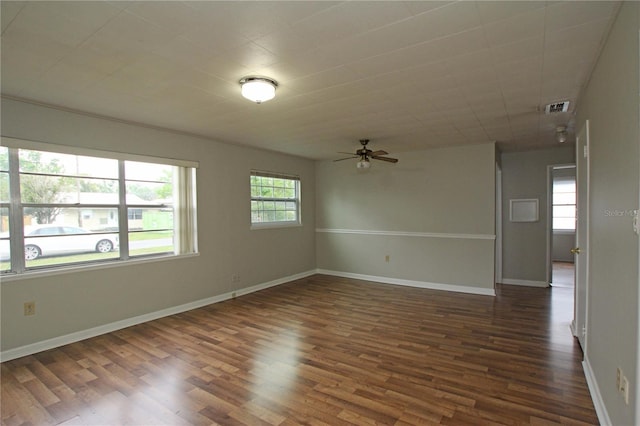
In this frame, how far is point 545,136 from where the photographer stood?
4.74 meters

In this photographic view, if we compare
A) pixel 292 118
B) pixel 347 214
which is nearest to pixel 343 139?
pixel 292 118

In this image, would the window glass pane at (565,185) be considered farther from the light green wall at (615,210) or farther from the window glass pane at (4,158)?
the window glass pane at (4,158)

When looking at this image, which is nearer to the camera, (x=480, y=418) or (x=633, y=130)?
(x=633, y=130)

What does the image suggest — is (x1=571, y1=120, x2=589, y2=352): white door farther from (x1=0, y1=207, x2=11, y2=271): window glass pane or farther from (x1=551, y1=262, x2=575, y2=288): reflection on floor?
(x1=0, y1=207, x2=11, y2=271): window glass pane

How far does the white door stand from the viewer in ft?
9.13

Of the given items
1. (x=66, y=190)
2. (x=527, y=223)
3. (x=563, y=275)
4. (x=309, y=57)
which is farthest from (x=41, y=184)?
(x=563, y=275)

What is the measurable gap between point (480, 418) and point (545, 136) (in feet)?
14.0

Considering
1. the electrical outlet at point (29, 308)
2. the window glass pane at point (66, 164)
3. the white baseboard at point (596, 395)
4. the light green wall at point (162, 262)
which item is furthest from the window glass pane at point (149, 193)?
the white baseboard at point (596, 395)

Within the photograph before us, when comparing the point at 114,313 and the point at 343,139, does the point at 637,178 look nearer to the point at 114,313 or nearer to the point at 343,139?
the point at 343,139

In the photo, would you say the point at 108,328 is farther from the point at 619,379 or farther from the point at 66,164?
the point at 619,379

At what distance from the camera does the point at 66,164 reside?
137 inches

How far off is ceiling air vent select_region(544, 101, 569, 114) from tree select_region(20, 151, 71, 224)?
5.20 m

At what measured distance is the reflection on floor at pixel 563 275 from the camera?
606 cm

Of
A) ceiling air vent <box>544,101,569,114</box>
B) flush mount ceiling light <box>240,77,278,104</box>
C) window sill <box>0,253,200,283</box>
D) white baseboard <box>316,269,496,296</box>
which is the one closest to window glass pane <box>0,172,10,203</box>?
window sill <box>0,253,200,283</box>
